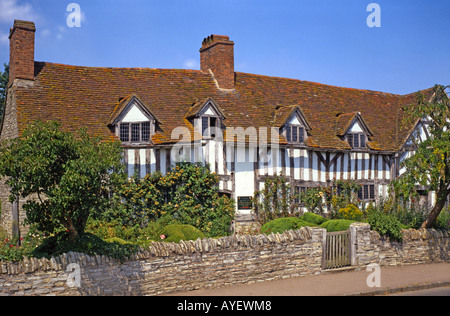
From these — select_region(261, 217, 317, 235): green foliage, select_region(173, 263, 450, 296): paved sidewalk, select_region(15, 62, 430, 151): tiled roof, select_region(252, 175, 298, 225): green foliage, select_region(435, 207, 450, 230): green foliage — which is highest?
select_region(15, 62, 430, 151): tiled roof

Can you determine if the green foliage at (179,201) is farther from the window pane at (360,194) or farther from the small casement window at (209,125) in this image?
the window pane at (360,194)

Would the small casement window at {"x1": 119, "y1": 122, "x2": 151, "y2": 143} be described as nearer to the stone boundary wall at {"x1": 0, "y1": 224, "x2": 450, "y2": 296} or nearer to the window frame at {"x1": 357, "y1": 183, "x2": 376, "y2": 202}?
the stone boundary wall at {"x1": 0, "y1": 224, "x2": 450, "y2": 296}

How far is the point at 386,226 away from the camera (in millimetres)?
15773

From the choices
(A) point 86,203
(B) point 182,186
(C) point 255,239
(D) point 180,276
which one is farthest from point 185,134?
(A) point 86,203

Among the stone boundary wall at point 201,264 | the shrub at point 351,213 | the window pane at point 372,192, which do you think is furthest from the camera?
the window pane at point 372,192

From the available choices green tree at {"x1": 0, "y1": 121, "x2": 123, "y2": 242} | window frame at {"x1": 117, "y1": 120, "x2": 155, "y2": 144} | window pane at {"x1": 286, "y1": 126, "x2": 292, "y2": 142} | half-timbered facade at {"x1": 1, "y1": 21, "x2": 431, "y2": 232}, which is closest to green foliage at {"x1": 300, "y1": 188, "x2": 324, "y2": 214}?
half-timbered facade at {"x1": 1, "y1": 21, "x2": 431, "y2": 232}

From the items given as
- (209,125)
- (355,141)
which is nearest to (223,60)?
(209,125)

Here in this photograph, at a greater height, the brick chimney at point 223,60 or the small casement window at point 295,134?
the brick chimney at point 223,60

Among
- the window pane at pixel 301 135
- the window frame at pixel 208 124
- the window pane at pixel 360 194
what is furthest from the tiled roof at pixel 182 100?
the window pane at pixel 360 194

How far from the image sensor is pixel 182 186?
18.8m

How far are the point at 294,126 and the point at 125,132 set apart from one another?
730 cm

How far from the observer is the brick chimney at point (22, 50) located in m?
19.1

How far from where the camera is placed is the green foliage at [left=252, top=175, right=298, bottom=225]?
66.5 ft

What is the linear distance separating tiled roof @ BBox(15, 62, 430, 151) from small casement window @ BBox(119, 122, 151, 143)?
44 cm
